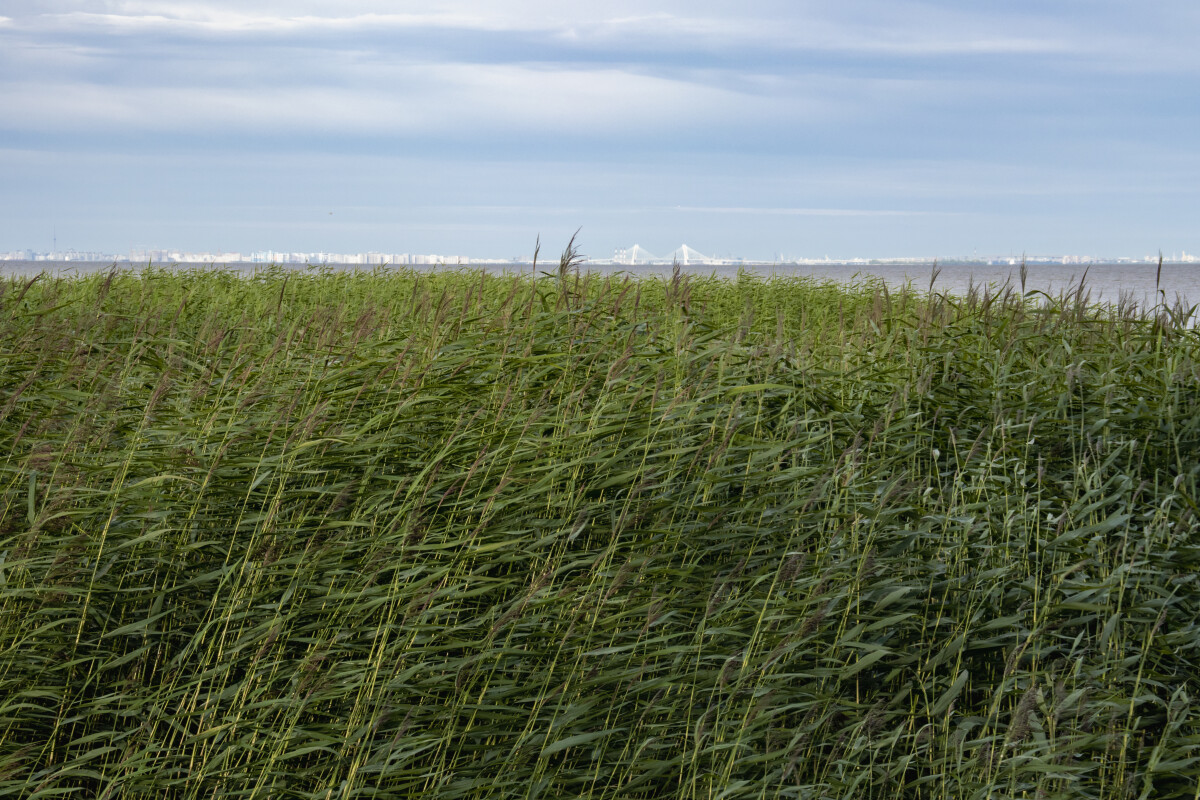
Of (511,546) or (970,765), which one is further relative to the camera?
(511,546)

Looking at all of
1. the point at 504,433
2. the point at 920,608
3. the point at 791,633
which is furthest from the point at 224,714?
the point at 920,608

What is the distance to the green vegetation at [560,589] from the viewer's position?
2.70 meters

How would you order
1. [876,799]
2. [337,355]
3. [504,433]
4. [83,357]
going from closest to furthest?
1. [876,799]
2. [504,433]
3. [337,355]
4. [83,357]

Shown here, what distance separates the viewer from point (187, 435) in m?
3.87

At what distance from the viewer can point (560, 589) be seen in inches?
121

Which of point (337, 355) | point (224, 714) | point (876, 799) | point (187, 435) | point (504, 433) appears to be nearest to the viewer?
point (224, 714)

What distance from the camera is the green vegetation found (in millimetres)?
2697

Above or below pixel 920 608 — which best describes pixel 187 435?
above

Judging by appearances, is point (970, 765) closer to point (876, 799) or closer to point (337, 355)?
point (876, 799)

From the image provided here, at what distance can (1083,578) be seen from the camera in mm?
3660

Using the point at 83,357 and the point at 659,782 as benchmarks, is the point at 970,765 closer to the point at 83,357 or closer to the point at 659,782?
the point at 659,782

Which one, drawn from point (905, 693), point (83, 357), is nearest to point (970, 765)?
point (905, 693)

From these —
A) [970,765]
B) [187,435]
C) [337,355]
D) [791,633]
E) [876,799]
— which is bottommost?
[876,799]

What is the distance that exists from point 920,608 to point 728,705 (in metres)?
1.29
